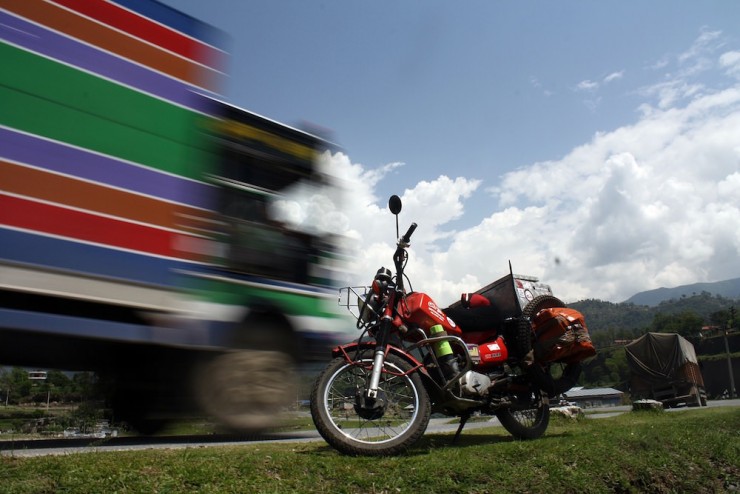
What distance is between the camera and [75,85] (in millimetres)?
4641

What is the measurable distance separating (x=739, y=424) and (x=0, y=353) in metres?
8.39

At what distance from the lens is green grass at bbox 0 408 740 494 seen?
2.64 meters

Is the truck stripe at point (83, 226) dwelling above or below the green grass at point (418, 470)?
above

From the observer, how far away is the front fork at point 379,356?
3863mm

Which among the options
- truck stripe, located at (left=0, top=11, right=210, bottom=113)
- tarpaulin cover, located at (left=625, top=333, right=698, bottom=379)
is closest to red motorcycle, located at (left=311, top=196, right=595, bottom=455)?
truck stripe, located at (left=0, top=11, right=210, bottom=113)

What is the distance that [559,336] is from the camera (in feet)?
17.2

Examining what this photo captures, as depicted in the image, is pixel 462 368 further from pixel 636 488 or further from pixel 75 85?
pixel 75 85

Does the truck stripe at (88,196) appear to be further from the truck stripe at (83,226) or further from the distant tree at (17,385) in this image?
the distant tree at (17,385)

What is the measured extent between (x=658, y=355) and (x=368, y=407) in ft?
74.1

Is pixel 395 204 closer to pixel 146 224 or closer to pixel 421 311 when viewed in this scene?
pixel 421 311

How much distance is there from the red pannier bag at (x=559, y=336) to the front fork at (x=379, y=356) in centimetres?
184

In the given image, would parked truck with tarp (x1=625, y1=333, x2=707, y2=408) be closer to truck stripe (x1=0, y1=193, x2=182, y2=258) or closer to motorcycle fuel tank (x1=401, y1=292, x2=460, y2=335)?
motorcycle fuel tank (x1=401, y1=292, x2=460, y2=335)

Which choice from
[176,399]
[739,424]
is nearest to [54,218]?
[176,399]

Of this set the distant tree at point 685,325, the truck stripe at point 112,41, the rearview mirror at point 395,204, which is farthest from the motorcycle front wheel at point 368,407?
the distant tree at point 685,325
